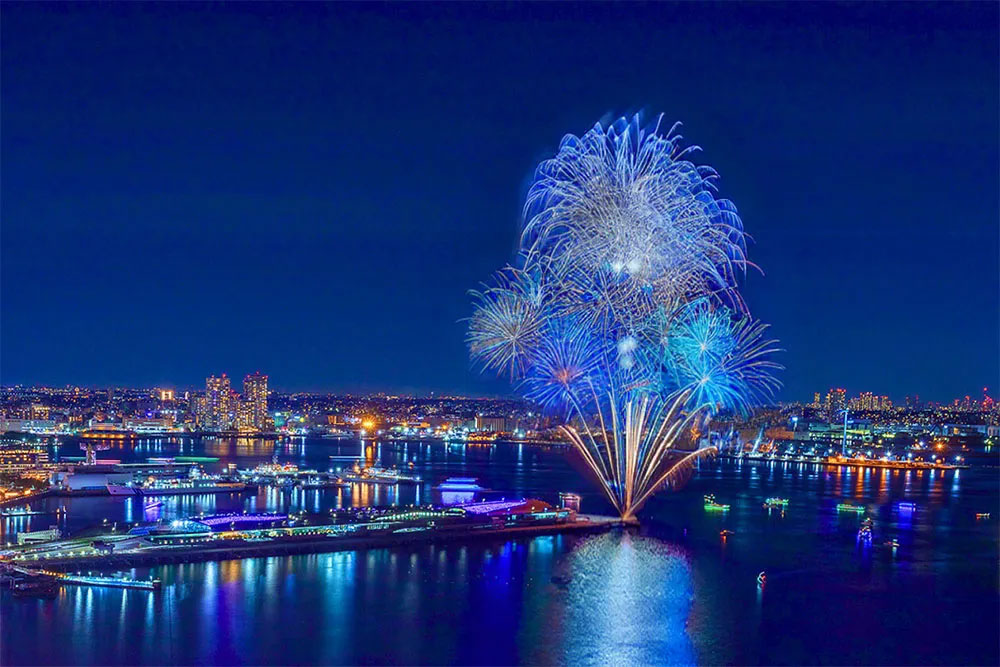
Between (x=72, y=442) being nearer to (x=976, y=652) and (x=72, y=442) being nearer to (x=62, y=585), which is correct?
(x=62, y=585)

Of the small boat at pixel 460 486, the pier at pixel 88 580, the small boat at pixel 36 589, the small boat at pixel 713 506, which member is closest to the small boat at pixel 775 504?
the small boat at pixel 713 506

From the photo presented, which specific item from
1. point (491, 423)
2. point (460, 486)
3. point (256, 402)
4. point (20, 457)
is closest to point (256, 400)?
point (256, 402)

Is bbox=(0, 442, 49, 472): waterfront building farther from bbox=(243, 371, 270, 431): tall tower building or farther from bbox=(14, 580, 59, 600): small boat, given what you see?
bbox=(243, 371, 270, 431): tall tower building

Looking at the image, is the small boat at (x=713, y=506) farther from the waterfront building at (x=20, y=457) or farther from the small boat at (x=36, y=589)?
the waterfront building at (x=20, y=457)

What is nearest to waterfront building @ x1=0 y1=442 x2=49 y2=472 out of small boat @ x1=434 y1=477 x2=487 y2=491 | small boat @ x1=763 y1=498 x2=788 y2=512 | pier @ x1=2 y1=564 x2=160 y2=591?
small boat @ x1=434 y1=477 x2=487 y2=491

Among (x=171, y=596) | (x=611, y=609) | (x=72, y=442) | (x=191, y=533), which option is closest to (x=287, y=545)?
(x=191, y=533)
